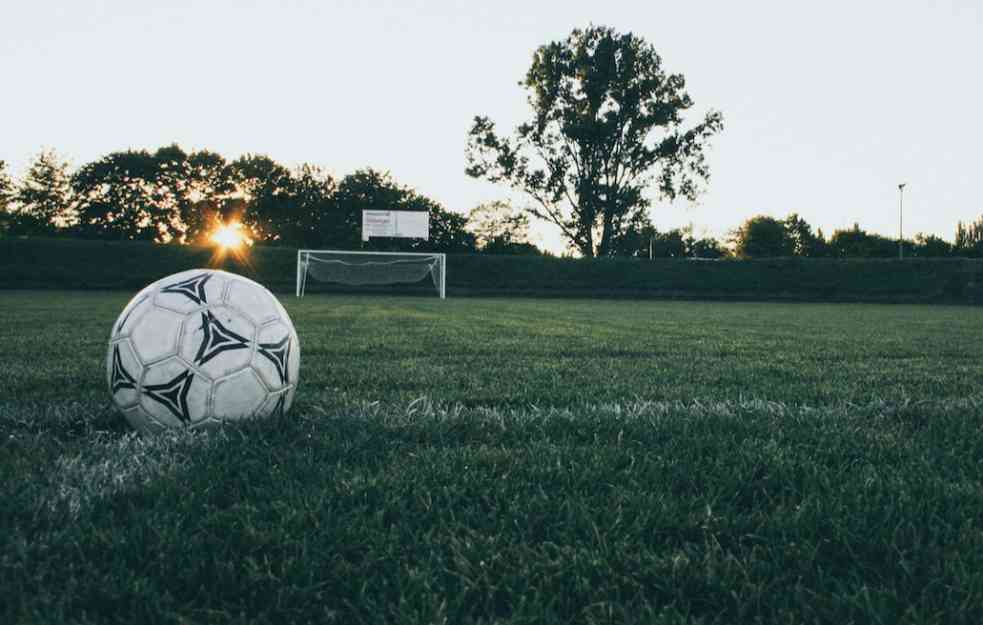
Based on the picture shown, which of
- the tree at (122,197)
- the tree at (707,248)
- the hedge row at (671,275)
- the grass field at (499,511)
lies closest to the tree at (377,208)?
the tree at (122,197)

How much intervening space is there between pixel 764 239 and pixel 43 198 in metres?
76.5

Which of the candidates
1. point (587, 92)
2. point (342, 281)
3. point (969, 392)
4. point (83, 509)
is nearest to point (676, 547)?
point (83, 509)

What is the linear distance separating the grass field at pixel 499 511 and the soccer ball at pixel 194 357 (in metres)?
0.14

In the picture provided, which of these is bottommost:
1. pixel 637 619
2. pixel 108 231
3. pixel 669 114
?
pixel 637 619

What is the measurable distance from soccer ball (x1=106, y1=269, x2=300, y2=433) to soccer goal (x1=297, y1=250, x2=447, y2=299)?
867 inches

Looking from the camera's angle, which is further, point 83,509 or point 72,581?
point 83,509

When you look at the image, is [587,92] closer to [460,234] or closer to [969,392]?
[460,234]

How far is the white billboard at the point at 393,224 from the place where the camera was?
32062 mm

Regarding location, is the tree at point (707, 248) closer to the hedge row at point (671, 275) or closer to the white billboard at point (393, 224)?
the hedge row at point (671, 275)

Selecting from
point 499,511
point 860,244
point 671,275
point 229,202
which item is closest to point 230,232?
point 229,202

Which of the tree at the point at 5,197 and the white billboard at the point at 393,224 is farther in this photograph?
the tree at the point at 5,197

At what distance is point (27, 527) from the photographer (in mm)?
1494

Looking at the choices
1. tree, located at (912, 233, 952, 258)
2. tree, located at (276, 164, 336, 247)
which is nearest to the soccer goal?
tree, located at (276, 164, 336, 247)

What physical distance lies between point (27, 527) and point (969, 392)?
4.58m
